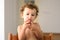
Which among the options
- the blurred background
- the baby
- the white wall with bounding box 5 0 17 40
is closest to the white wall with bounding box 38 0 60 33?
the blurred background

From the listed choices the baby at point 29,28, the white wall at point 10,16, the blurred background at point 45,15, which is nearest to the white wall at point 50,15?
the blurred background at point 45,15

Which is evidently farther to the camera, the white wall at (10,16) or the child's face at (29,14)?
the white wall at (10,16)

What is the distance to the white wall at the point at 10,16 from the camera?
142 cm

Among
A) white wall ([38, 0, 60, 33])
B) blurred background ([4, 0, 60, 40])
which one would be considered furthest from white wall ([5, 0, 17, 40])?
white wall ([38, 0, 60, 33])

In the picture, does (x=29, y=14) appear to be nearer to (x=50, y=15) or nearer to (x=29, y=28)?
(x=29, y=28)

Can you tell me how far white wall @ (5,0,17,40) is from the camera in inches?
55.7

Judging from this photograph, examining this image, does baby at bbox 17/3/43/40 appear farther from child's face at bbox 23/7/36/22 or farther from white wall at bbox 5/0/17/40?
white wall at bbox 5/0/17/40

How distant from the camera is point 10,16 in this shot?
1.44m

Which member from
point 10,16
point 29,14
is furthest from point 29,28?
point 10,16

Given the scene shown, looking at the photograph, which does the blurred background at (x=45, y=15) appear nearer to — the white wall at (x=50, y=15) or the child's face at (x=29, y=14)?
the white wall at (x=50, y=15)

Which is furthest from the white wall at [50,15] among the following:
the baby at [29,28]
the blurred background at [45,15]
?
the baby at [29,28]

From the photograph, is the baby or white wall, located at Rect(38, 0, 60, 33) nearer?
the baby
